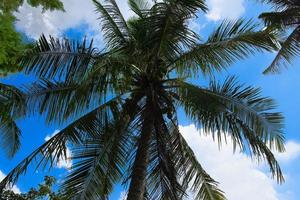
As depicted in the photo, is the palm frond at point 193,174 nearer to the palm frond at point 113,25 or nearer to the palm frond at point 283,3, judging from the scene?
the palm frond at point 113,25

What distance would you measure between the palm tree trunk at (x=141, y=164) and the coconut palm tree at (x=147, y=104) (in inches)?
0.8

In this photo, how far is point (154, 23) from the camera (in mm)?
10750

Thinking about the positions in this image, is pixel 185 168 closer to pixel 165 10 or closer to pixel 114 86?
pixel 114 86

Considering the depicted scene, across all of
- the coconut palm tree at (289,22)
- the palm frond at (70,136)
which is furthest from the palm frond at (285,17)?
the palm frond at (70,136)

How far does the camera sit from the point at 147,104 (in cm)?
1138

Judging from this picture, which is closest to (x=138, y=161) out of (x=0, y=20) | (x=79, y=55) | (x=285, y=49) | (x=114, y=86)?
(x=114, y=86)

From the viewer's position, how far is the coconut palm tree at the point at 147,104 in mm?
10539

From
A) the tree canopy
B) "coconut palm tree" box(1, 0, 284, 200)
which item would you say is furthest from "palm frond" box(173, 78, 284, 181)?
the tree canopy

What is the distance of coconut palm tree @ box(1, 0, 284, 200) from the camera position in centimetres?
1054

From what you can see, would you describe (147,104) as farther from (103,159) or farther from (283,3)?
(283,3)

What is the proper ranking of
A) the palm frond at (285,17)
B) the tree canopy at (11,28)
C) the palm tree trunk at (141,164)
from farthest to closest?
the palm frond at (285,17)
the palm tree trunk at (141,164)
the tree canopy at (11,28)

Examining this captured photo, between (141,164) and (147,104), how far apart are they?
154 cm

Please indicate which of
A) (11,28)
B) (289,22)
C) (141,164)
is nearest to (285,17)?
(289,22)

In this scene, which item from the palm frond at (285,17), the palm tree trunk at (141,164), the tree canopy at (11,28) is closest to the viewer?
the tree canopy at (11,28)
